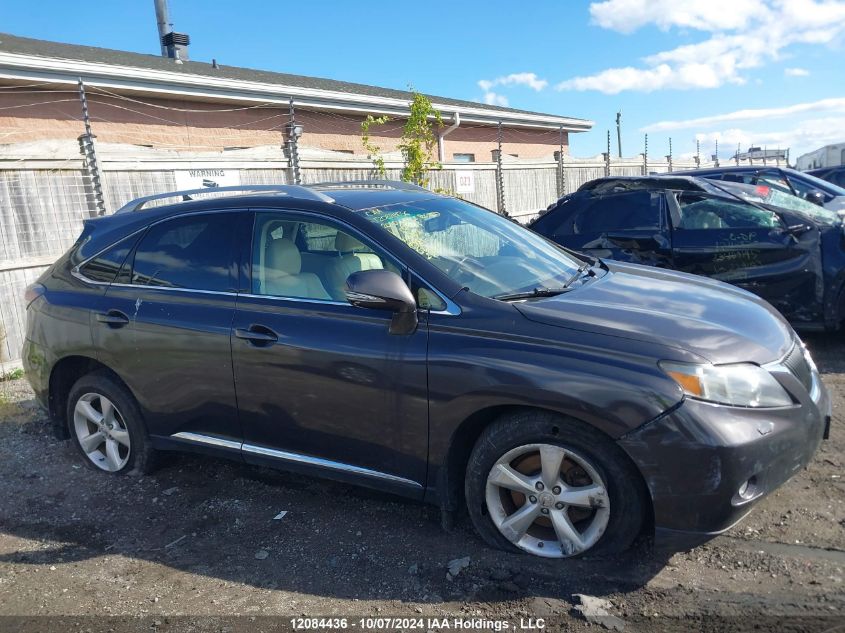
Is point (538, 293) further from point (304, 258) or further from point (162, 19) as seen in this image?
point (162, 19)

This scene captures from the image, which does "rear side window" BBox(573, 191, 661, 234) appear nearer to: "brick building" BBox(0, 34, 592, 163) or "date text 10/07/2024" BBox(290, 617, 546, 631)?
"brick building" BBox(0, 34, 592, 163)

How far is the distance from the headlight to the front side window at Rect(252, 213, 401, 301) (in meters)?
1.56

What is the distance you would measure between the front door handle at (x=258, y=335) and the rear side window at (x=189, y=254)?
12.3 inches

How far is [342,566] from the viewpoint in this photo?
3322 millimetres

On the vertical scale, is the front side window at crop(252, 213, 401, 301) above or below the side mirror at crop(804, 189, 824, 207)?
above

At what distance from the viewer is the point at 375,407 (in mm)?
3365

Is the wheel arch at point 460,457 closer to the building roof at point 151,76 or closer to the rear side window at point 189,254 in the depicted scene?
the rear side window at point 189,254

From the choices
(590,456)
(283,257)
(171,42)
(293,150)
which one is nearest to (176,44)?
(171,42)

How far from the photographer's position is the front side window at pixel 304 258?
11.9 ft

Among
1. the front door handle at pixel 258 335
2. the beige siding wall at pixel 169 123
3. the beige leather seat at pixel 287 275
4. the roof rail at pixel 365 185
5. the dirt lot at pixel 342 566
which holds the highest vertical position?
the beige siding wall at pixel 169 123

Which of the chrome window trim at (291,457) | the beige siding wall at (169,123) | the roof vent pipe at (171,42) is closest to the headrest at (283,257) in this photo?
the chrome window trim at (291,457)

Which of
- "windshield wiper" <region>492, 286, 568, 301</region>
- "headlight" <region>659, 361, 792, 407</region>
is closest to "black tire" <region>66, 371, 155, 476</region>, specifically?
"windshield wiper" <region>492, 286, 568, 301</region>

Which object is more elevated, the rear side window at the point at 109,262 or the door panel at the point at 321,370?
the rear side window at the point at 109,262

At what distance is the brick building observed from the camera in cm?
1058
